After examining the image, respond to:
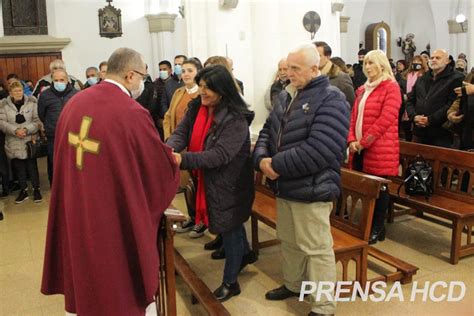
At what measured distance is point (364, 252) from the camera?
11.2ft

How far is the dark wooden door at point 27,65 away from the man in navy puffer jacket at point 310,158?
972 cm

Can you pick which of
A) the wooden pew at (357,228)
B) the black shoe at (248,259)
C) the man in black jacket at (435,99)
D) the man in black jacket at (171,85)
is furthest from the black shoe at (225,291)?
the man in black jacket at (171,85)

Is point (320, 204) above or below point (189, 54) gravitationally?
below

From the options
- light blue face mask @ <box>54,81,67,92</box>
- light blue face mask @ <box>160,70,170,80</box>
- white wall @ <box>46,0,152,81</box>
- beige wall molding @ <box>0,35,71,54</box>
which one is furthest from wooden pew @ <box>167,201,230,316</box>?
white wall @ <box>46,0,152,81</box>

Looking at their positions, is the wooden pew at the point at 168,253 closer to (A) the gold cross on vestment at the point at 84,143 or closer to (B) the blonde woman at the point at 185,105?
(A) the gold cross on vestment at the point at 84,143

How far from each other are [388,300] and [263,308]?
84 centimetres

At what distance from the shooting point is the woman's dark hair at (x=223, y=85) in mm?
3191

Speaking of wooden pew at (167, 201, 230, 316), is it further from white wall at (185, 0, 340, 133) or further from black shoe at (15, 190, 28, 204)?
black shoe at (15, 190, 28, 204)

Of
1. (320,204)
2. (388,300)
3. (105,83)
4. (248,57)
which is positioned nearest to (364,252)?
(388,300)

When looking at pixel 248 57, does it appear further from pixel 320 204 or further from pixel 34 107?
pixel 320 204

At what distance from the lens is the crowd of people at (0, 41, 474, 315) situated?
231 centimetres

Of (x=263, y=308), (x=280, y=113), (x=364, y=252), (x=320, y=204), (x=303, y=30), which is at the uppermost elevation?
(x=303, y=30)

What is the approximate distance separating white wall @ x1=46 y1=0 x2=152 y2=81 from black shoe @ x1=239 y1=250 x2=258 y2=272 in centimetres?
890

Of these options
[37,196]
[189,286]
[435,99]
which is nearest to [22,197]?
[37,196]
